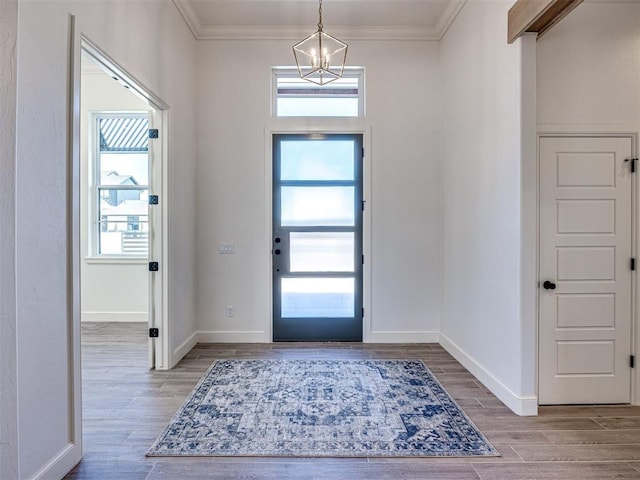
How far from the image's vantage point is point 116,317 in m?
5.12

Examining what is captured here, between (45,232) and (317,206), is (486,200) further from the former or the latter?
(45,232)

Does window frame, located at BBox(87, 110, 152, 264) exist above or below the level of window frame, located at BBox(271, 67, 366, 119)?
below

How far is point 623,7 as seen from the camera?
8.74 feet

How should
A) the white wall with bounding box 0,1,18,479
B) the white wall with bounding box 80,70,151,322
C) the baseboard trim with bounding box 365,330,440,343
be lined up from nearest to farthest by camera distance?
the white wall with bounding box 0,1,18,479, the baseboard trim with bounding box 365,330,440,343, the white wall with bounding box 80,70,151,322

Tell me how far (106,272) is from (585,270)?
18.4 ft

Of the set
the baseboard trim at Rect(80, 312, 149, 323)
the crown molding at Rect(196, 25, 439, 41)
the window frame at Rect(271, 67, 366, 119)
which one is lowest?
the baseboard trim at Rect(80, 312, 149, 323)

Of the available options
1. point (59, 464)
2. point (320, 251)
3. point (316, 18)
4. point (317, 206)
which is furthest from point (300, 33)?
point (59, 464)

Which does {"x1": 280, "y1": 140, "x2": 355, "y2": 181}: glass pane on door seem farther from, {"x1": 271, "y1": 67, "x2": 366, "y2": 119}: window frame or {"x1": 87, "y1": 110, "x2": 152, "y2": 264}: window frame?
{"x1": 87, "y1": 110, "x2": 152, "y2": 264}: window frame

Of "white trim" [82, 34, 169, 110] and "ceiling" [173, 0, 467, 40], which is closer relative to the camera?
"white trim" [82, 34, 169, 110]

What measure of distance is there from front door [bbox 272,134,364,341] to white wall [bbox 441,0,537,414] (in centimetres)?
106

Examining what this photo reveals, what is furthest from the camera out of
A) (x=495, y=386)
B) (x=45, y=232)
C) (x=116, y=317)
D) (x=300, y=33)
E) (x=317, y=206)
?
(x=116, y=317)

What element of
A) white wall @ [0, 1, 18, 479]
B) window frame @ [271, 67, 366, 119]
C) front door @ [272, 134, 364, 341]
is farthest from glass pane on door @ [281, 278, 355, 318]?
white wall @ [0, 1, 18, 479]

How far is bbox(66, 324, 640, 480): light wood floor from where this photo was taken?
6.53 feet

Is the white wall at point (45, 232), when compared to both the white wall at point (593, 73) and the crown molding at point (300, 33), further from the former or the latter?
the white wall at point (593, 73)
